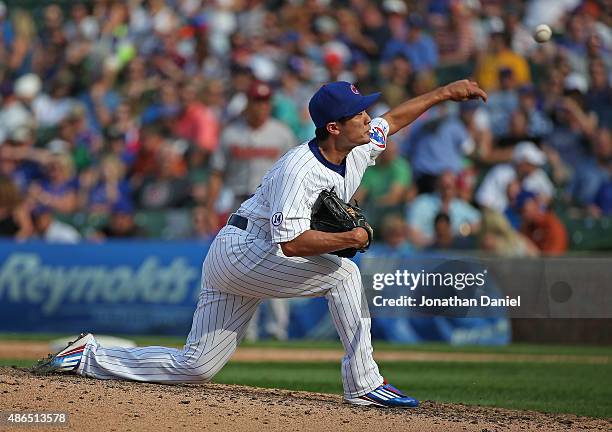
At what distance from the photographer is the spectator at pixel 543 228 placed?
43.3ft

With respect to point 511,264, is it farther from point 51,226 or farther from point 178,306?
point 51,226

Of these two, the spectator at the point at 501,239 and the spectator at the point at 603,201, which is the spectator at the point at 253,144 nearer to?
the spectator at the point at 501,239

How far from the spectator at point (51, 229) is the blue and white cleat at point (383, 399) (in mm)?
8478

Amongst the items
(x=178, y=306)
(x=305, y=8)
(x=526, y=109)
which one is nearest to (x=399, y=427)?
(x=178, y=306)

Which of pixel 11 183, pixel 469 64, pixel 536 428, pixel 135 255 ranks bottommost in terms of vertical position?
pixel 536 428

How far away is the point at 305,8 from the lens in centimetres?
1684

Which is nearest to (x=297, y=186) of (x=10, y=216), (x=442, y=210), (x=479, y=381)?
(x=479, y=381)

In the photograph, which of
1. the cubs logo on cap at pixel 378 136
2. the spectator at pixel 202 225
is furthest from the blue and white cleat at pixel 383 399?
the spectator at pixel 202 225

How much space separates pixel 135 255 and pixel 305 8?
5.40 metres

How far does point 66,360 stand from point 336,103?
2425 millimetres

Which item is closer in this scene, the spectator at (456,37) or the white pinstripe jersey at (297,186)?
the white pinstripe jersey at (297,186)

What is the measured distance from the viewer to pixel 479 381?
9.41 m

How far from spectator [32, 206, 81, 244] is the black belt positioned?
8.03 meters
